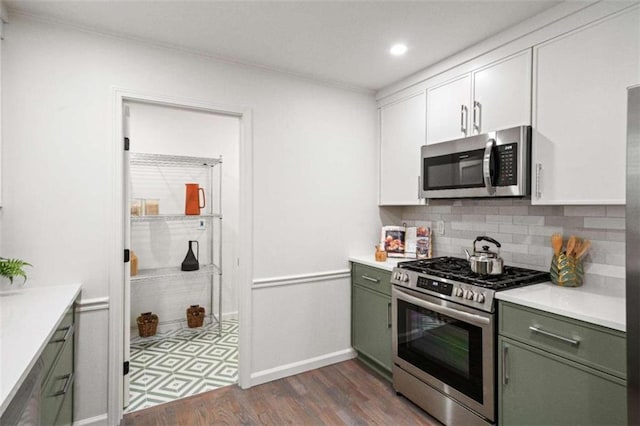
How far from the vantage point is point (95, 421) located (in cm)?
212

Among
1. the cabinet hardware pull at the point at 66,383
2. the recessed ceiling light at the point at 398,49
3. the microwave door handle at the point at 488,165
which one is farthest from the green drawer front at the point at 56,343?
the recessed ceiling light at the point at 398,49

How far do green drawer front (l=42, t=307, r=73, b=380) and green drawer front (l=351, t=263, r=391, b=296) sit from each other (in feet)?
6.62

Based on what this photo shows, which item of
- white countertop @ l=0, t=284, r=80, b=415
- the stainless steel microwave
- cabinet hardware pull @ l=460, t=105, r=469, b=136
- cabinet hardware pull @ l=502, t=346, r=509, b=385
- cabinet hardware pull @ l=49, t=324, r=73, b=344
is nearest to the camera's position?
white countertop @ l=0, t=284, r=80, b=415

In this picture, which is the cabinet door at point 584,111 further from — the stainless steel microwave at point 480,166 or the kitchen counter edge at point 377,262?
the kitchen counter edge at point 377,262

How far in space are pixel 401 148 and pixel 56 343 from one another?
2.60m

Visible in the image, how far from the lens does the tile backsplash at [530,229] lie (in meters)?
1.91

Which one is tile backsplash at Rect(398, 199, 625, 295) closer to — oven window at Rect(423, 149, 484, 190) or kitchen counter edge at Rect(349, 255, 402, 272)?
oven window at Rect(423, 149, 484, 190)

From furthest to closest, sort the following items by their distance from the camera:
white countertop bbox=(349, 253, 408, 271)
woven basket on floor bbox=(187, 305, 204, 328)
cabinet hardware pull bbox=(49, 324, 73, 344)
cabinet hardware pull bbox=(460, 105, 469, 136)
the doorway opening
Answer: woven basket on floor bbox=(187, 305, 204, 328), the doorway opening, white countertop bbox=(349, 253, 408, 271), cabinet hardware pull bbox=(460, 105, 469, 136), cabinet hardware pull bbox=(49, 324, 73, 344)

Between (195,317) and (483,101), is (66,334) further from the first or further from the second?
(483,101)

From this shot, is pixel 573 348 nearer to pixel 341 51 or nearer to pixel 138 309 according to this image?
pixel 341 51


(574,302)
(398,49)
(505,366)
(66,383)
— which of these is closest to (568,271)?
(574,302)

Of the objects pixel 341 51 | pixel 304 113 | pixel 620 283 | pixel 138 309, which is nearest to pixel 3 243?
pixel 138 309

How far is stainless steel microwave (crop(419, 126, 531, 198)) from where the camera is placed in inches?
79.5

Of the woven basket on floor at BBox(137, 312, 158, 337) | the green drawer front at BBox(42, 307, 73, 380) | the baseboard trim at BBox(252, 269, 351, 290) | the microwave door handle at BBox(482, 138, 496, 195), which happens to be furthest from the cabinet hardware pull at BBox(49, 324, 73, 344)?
the microwave door handle at BBox(482, 138, 496, 195)
